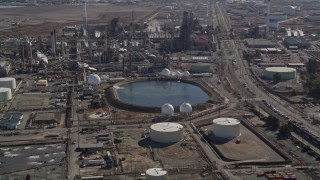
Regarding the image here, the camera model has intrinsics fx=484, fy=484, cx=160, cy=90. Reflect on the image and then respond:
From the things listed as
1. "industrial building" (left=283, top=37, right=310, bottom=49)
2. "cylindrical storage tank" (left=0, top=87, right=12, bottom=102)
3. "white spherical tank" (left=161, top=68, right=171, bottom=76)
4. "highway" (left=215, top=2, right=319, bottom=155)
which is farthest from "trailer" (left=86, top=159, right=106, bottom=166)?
"industrial building" (left=283, top=37, right=310, bottom=49)

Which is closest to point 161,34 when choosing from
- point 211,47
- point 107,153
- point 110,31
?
point 110,31

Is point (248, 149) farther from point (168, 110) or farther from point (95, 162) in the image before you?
point (95, 162)

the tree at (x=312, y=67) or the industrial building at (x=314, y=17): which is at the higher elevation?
the industrial building at (x=314, y=17)

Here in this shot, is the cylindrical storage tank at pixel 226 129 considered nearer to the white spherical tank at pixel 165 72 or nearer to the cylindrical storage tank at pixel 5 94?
the white spherical tank at pixel 165 72

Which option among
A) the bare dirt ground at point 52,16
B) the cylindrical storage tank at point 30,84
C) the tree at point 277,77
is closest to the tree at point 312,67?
the tree at point 277,77

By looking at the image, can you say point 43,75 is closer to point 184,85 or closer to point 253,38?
point 184,85
